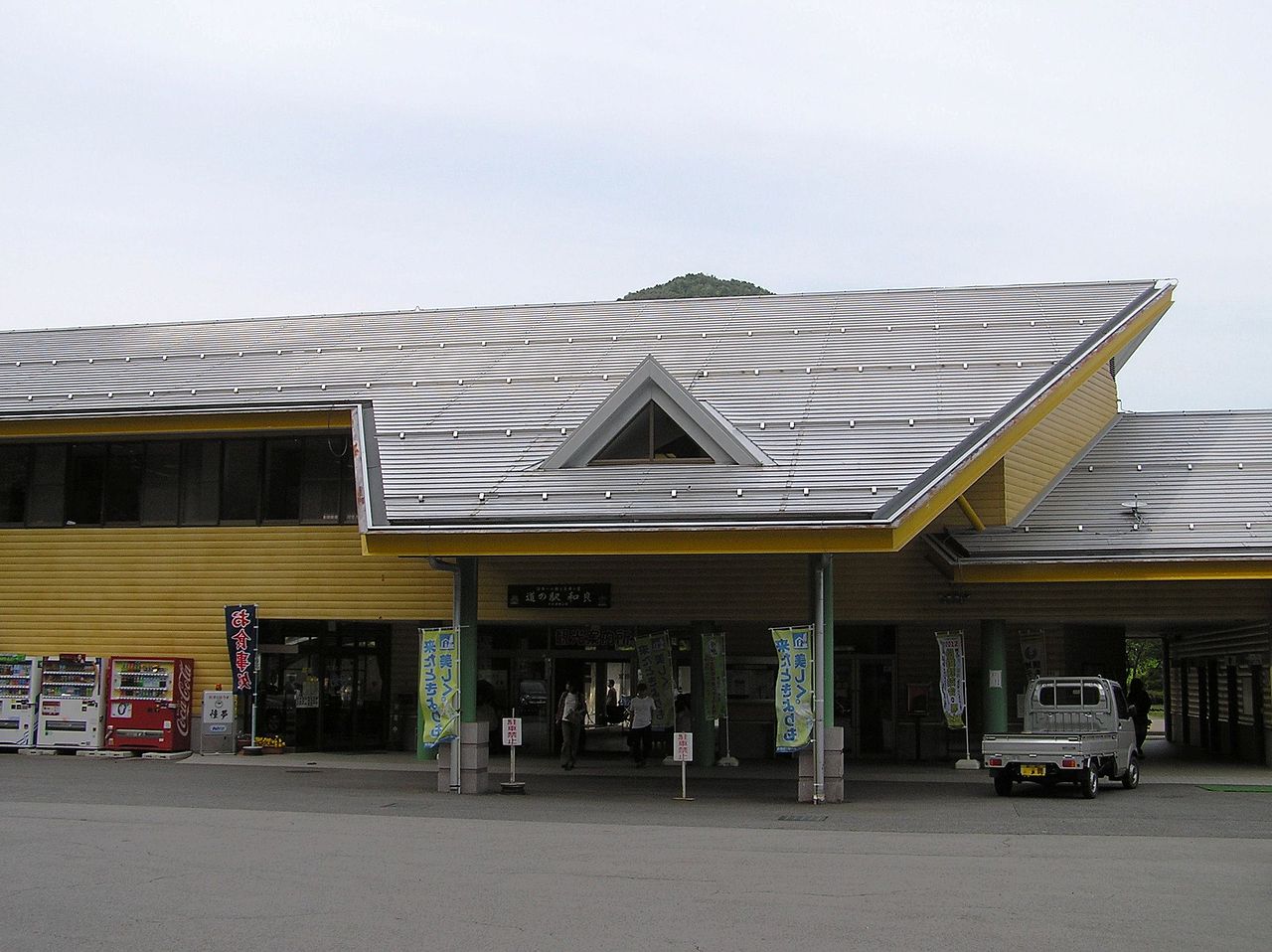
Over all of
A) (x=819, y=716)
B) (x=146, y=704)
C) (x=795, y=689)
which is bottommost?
(x=146, y=704)

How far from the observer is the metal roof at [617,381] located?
17.7 m

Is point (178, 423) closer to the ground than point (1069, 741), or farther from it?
farther from it

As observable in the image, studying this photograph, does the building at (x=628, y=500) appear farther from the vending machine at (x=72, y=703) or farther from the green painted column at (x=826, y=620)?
the vending machine at (x=72, y=703)

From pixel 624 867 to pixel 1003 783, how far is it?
8.37m

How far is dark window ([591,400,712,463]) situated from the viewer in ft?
62.3

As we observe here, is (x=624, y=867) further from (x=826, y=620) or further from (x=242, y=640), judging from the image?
(x=242, y=640)

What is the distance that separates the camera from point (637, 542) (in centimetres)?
1716

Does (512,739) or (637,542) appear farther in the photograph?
(512,739)

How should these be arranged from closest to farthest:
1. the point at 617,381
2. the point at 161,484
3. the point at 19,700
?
the point at 617,381
the point at 19,700
the point at 161,484

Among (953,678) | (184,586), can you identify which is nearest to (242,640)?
(184,586)

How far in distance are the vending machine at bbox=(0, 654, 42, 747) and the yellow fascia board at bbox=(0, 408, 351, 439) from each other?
4104 mm

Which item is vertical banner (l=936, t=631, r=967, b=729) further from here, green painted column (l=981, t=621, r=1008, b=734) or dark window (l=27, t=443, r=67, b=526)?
dark window (l=27, t=443, r=67, b=526)

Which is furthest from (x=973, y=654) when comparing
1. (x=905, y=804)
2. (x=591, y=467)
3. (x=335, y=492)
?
(x=335, y=492)

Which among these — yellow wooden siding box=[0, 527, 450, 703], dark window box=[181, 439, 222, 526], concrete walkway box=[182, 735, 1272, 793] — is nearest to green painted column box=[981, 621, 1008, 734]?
concrete walkway box=[182, 735, 1272, 793]
